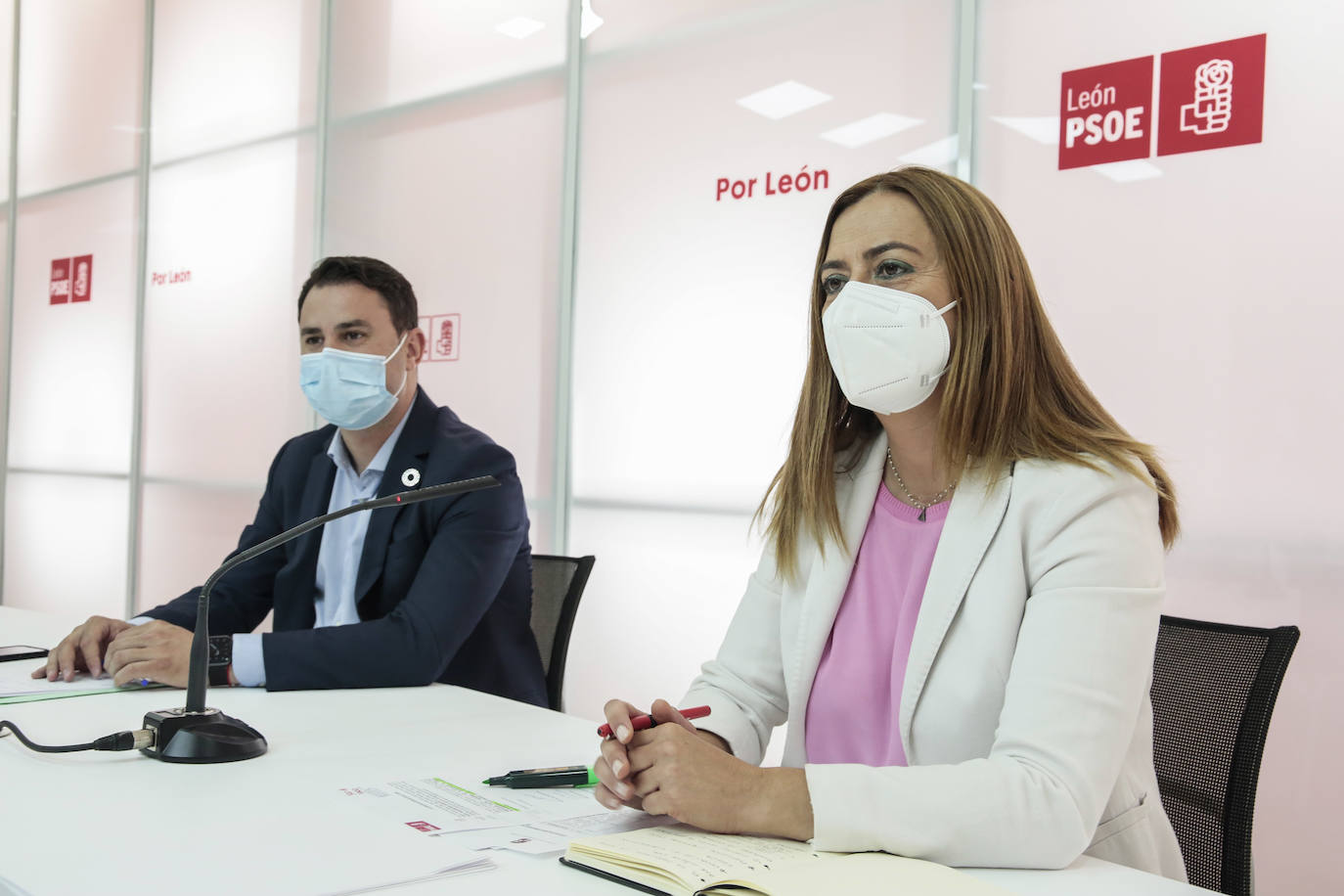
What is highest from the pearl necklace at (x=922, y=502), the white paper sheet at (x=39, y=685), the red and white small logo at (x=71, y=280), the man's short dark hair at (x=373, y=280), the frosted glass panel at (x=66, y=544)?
the red and white small logo at (x=71, y=280)

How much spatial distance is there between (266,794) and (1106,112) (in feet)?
7.82

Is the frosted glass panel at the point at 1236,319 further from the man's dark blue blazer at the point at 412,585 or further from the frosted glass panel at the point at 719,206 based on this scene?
the man's dark blue blazer at the point at 412,585

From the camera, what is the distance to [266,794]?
1.24 m

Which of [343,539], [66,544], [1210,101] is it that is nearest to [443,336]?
[343,539]

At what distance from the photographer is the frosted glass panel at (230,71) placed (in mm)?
4883

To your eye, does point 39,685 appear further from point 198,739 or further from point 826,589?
point 826,589

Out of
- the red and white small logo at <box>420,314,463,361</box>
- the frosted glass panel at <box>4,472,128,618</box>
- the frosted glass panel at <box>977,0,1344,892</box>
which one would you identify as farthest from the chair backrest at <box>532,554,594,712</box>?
the frosted glass panel at <box>4,472,128,618</box>

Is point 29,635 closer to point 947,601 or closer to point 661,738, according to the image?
point 661,738

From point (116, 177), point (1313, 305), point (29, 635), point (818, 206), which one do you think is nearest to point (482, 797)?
point (29, 635)

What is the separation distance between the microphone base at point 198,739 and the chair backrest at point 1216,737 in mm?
1171

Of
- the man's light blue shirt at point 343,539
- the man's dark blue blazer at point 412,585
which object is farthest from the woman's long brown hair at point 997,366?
the man's light blue shirt at point 343,539

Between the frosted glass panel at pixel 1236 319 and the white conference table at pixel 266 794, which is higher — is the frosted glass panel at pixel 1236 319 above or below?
above

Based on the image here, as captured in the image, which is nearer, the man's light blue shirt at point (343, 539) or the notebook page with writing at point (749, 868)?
the notebook page with writing at point (749, 868)

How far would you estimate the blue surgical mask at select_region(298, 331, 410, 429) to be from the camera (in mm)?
2428
